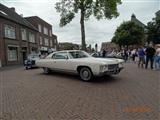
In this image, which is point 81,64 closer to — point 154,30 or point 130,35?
point 154,30

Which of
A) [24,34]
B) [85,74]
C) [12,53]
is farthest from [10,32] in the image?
[85,74]

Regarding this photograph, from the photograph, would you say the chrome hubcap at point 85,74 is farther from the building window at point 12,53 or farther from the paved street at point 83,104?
the building window at point 12,53

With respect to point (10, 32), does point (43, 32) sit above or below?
above

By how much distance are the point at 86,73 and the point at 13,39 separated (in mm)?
20131

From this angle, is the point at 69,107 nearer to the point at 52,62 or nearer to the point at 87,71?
the point at 87,71

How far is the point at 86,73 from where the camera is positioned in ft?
25.0

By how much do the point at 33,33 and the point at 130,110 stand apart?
3091 cm

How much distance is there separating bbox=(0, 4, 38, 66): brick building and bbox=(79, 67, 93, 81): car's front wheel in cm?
1708

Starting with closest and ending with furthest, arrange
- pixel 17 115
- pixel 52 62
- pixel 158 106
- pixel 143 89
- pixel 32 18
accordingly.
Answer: pixel 17 115 < pixel 158 106 < pixel 143 89 < pixel 52 62 < pixel 32 18

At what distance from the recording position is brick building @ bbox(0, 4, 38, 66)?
22031mm

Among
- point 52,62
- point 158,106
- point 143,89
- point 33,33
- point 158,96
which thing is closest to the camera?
point 158,106

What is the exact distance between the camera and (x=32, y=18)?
121ft

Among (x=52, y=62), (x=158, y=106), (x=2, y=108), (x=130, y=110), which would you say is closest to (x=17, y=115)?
(x=2, y=108)

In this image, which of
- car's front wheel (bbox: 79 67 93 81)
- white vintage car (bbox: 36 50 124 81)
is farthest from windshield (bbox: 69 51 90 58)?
car's front wheel (bbox: 79 67 93 81)
